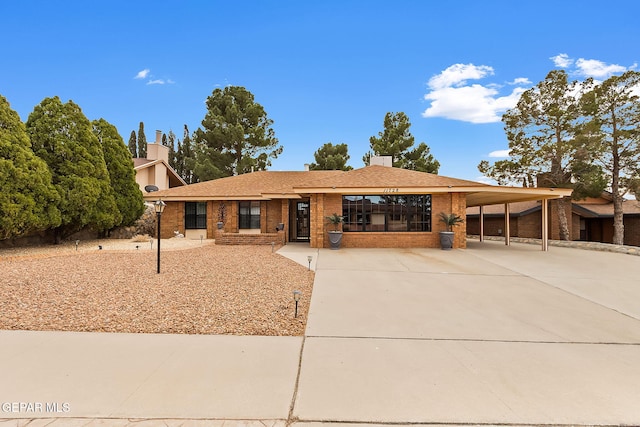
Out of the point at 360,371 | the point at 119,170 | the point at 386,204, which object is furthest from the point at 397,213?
the point at 119,170

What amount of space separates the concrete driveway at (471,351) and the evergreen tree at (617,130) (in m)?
14.1

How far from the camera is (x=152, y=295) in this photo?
18.4 ft

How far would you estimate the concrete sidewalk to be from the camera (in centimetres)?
238

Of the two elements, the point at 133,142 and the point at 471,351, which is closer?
the point at 471,351

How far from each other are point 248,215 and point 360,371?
14942 mm

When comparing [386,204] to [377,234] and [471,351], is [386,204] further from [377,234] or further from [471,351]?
[471,351]

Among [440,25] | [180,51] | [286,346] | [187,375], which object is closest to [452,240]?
[440,25]

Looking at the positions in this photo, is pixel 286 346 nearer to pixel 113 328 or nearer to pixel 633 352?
pixel 113 328

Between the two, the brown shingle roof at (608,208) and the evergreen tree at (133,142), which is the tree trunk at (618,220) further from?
the evergreen tree at (133,142)

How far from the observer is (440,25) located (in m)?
12.2

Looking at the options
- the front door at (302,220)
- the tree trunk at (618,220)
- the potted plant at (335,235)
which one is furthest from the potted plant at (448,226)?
the tree trunk at (618,220)

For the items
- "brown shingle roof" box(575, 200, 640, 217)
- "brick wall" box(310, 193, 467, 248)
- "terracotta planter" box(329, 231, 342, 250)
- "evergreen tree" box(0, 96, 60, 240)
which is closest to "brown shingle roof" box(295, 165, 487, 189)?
"brick wall" box(310, 193, 467, 248)

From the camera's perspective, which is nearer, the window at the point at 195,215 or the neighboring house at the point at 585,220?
the window at the point at 195,215

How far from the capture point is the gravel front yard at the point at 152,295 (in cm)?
427
